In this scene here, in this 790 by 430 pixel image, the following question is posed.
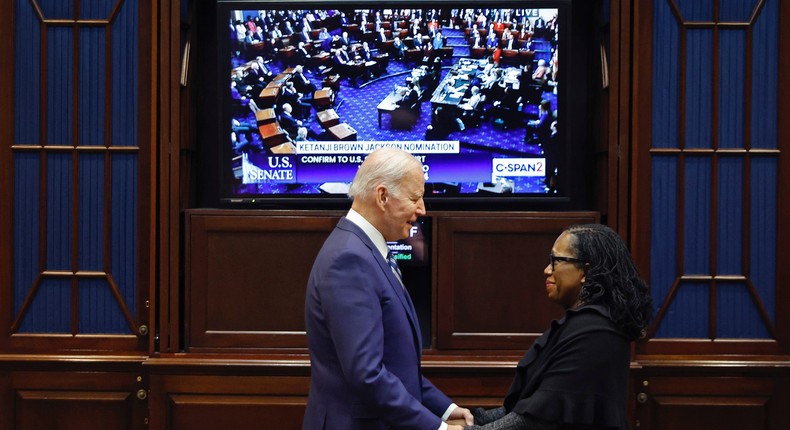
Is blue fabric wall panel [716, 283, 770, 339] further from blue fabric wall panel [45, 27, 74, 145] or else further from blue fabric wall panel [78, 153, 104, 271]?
blue fabric wall panel [45, 27, 74, 145]

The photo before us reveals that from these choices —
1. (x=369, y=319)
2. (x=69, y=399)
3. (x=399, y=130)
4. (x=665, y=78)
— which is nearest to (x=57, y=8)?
(x=399, y=130)

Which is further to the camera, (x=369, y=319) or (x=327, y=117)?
(x=327, y=117)

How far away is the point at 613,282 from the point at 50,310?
2601mm

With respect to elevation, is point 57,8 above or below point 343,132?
above

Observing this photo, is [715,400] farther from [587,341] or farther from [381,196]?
[381,196]

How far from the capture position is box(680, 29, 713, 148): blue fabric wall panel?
3645 mm

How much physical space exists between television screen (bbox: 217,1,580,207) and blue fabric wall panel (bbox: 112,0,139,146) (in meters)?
0.37

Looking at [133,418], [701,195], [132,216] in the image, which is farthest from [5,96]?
[701,195]

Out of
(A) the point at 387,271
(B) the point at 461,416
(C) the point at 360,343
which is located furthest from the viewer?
(B) the point at 461,416

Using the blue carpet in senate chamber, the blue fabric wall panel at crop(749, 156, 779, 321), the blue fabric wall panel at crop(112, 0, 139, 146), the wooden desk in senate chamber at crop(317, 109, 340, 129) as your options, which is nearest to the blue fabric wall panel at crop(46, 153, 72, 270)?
the blue fabric wall panel at crop(112, 0, 139, 146)

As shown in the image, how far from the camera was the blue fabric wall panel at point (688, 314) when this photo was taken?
12.1 feet

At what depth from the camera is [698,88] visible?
12.0 feet

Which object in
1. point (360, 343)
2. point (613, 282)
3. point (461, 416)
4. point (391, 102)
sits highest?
point (391, 102)

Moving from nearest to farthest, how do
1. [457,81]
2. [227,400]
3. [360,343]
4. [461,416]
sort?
[360,343] → [461,416] → [227,400] → [457,81]
